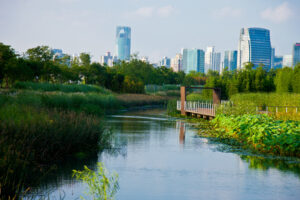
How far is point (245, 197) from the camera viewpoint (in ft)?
24.5

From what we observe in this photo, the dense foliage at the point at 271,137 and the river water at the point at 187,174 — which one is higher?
the dense foliage at the point at 271,137

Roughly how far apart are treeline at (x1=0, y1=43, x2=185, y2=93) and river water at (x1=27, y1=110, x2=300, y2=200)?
23641 mm

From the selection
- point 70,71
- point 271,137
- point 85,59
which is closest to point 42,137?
point 271,137

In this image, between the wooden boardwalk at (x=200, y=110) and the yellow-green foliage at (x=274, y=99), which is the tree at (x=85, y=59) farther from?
Result: the yellow-green foliage at (x=274, y=99)

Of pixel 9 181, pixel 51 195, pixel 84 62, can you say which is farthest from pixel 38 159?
pixel 84 62

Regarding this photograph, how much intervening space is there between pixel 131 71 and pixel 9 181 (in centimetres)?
6892

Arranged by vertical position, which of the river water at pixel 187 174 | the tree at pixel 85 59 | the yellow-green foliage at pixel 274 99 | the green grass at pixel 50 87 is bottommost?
the river water at pixel 187 174

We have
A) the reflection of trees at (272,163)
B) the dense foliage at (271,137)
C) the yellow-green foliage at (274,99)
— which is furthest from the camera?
the yellow-green foliage at (274,99)

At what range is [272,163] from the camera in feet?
34.9

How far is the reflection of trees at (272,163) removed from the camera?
32.8 ft

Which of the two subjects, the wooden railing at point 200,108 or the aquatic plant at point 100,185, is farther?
the wooden railing at point 200,108

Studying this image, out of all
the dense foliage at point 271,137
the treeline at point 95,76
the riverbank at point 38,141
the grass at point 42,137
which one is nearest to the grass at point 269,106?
the dense foliage at point 271,137

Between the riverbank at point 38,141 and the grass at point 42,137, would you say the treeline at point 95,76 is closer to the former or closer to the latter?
the riverbank at point 38,141

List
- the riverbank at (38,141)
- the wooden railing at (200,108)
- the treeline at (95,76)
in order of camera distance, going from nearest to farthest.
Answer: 1. the riverbank at (38,141)
2. the wooden railing at (200,108)
3. the treeline at (95,76)
